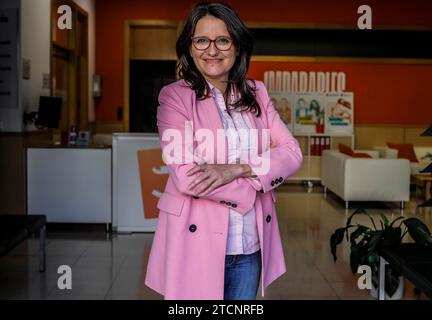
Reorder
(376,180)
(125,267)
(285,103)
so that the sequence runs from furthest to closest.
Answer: (285,103), (376,180), (125,267)

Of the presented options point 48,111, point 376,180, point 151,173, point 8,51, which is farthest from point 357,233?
point 376,180

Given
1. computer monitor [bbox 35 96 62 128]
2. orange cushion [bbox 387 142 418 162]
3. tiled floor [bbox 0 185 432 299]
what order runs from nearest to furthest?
tiled floor [bbox 0 185 432 299] < computer monitor [bbox 35 96 62 128] < orange cushion [bbox 387 142 418 162]

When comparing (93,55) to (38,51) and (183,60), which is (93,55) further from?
(183,60)

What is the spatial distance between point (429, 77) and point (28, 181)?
333 inches

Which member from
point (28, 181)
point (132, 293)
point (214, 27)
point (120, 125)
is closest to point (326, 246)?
point (132, 293)

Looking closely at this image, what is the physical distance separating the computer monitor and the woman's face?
5429mm

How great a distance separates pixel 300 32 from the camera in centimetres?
1172

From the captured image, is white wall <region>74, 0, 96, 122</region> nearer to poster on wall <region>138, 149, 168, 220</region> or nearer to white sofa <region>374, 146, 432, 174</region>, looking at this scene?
poster on wall <region>138, 149, 168, 220</region>

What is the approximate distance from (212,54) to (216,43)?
0.12 feet

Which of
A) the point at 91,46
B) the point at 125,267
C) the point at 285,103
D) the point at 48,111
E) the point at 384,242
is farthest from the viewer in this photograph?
the point at 285,103

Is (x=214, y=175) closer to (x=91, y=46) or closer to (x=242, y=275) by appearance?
(x=242, y=275)

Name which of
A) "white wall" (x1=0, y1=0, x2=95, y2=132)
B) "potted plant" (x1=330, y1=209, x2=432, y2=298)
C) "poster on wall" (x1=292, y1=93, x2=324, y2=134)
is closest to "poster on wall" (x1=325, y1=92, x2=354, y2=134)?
"poster on wall" (x1=292, y1=93, x2=324, y2=134)

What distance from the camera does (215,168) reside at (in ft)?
6.30

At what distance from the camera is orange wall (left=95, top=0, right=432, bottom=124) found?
37.4 feet
